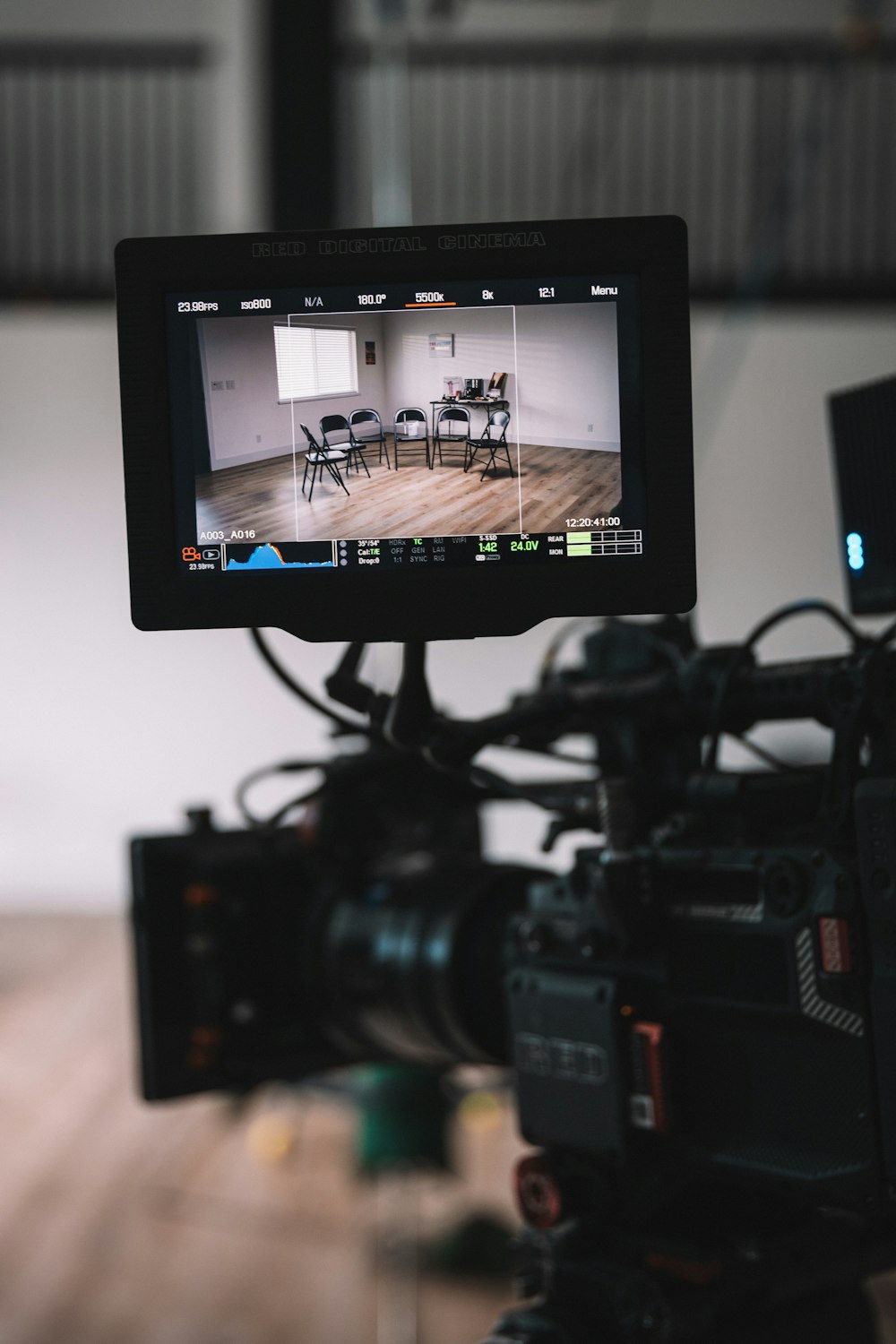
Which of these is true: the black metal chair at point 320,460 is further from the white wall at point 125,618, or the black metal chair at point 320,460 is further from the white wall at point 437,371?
the white wall at point 125,618

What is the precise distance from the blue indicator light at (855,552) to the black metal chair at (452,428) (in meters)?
0.35

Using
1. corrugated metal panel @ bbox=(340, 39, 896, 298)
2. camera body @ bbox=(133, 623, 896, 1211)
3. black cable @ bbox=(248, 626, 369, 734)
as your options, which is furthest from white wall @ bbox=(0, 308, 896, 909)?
black cable @ bbox=(248, 626, 369, 734)

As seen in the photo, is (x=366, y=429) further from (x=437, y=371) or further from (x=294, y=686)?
(x=294, y=686)

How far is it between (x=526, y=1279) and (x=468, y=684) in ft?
10.2

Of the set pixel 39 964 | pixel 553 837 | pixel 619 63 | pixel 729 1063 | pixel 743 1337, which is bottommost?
pixel 39 964

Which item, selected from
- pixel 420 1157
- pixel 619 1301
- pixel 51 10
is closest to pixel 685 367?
pixel 619 1301

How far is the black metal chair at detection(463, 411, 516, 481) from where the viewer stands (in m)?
0.77

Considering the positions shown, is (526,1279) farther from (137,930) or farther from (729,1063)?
(137,930)

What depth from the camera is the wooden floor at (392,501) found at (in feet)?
2.54

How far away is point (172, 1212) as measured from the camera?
9.07 feet

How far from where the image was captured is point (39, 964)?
4.15m

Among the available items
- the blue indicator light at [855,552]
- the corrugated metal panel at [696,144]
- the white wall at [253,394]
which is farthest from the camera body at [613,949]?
the corrugated metal panel at [696,144]

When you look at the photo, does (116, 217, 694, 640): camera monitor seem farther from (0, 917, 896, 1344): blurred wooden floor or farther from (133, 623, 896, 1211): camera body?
(0, 917, 896, 1344): blurred wooden floor

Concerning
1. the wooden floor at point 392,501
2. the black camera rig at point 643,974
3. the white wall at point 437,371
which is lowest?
Result: the black camera rig at point 643,974
